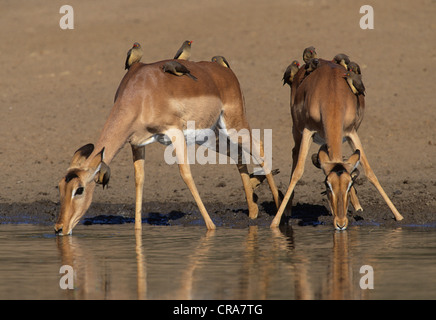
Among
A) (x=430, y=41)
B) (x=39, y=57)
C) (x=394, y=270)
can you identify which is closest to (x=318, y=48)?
(x=430, y=41)

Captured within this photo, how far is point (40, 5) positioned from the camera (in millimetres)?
31453

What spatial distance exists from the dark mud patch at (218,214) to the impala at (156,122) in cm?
40

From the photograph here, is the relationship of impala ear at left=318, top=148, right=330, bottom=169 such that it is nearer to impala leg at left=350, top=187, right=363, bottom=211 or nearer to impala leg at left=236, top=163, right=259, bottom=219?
impala leg at left=350, top=187, right=363, bottom=211

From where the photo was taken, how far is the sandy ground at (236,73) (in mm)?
13367

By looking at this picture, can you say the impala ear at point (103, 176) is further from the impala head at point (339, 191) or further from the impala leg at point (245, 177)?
the impala leg at point (245, 177)

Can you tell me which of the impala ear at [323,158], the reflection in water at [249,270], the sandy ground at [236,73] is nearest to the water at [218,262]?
the reflection in water at [249,270]

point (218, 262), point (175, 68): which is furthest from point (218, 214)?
point (218, 262)

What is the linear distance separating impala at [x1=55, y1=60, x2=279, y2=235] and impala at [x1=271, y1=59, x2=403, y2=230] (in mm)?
928

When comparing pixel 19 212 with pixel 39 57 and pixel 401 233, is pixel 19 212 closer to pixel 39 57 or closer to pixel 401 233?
pixel 401 233

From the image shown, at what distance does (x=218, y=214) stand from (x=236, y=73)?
996cm

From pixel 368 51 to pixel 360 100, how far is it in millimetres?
11641

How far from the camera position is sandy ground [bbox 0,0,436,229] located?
43.9ft

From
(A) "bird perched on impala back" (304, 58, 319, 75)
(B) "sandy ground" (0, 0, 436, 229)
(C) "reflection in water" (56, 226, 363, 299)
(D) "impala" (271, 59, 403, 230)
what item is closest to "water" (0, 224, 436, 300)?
(C) "reflection in water" (56, 226, 363, 299)

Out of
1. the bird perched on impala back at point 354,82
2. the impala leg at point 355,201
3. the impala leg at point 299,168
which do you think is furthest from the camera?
the impala leg at point 355,201
